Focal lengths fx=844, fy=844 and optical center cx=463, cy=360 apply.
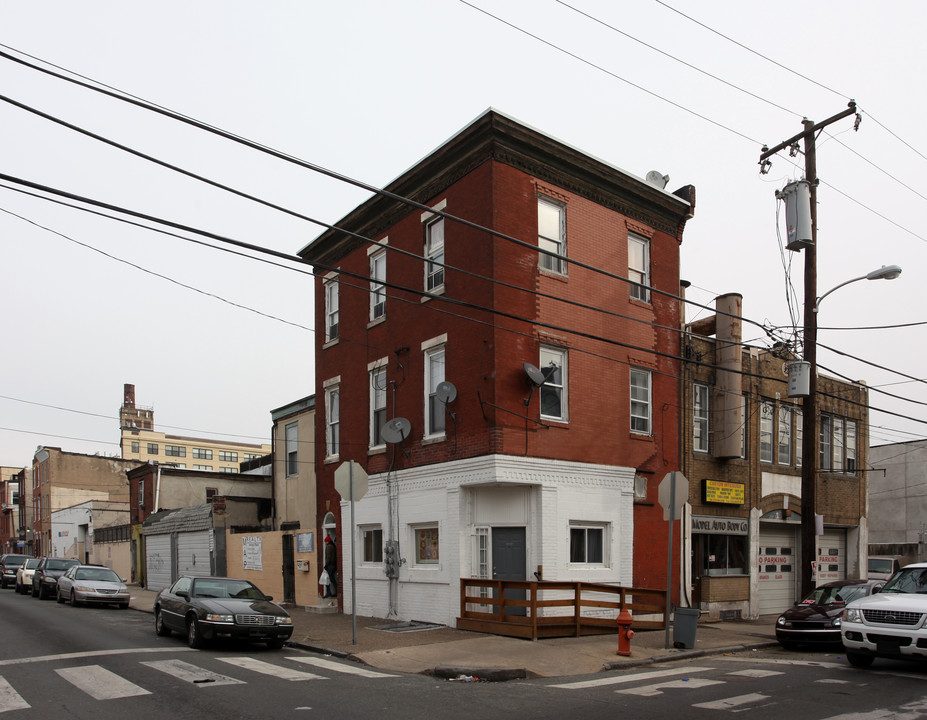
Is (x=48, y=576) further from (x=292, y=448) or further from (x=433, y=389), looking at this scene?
(x=433, y=389)

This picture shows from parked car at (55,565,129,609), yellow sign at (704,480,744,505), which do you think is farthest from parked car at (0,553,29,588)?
yellow sign at (704,480,744,505)

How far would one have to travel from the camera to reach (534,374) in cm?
1781

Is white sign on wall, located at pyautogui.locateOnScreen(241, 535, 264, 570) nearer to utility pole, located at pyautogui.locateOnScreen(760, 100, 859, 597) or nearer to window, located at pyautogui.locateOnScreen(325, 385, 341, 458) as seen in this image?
window, located at pyautogui.locateOnScreen(325, 385, 341, 458)

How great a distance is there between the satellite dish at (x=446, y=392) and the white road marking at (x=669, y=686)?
8.29 m

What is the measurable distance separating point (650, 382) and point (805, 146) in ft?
21.6

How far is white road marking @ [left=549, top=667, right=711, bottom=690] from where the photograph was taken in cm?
1170

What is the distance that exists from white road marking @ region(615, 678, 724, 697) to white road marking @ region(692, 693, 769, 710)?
85 cm

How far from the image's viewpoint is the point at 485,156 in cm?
1852

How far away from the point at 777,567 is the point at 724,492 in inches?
175

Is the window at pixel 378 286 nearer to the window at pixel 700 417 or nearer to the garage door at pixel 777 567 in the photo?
the window at pixel 700 417

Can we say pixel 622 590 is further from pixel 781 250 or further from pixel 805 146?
pixel 805 146

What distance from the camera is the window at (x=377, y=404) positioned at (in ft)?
71.9

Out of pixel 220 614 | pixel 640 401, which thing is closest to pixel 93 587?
pixel 220 614

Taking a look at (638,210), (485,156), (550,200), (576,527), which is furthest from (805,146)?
(576,527)
